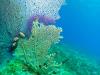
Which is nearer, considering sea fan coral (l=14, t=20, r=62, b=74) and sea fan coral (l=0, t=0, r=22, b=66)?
sea fan coral (l=14, t=20, r=62, b=74)

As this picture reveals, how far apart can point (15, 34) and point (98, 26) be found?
88934 mm

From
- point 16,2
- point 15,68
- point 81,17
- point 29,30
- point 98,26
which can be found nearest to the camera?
point 15,68

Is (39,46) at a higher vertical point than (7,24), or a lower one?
lower

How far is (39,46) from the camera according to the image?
552cm

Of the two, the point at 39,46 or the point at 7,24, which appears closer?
the point at 39,46

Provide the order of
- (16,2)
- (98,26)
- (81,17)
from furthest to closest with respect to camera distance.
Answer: (98,26) → (81,17) → (16,2)

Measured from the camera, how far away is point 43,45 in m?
5.53

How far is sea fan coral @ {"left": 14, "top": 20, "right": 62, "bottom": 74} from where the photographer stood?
5.48 metres

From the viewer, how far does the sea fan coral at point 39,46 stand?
5485mm

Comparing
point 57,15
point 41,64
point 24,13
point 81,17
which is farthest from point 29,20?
point 81,17

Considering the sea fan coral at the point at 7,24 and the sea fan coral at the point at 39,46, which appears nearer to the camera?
the sea fan coral at the point at 39,46

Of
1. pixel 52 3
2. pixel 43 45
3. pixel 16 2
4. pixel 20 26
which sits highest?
pixel 52 3

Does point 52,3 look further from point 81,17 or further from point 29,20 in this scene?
point 81,17

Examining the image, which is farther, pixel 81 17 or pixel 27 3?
pixel 81 17
